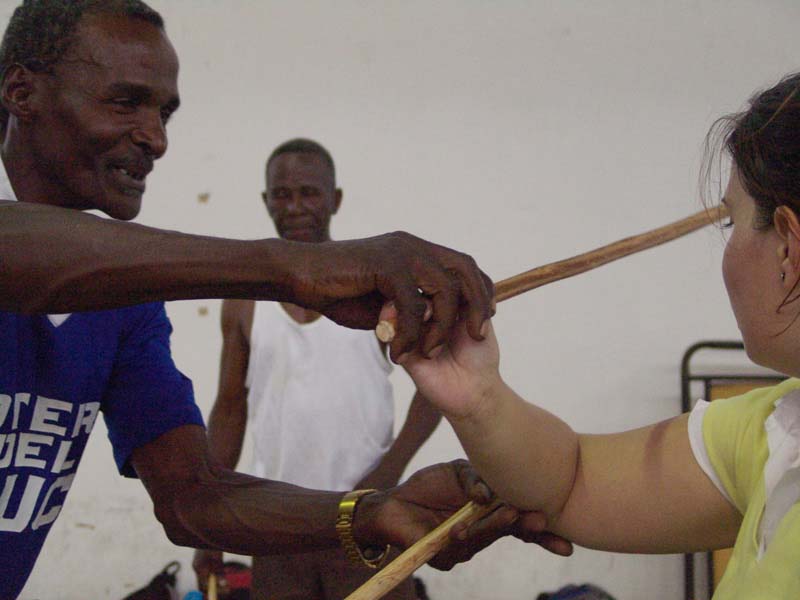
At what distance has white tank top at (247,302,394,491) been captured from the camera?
188 cm

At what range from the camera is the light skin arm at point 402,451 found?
1.84 metres

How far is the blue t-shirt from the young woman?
0.40m

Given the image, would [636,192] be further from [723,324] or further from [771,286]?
[771,286]

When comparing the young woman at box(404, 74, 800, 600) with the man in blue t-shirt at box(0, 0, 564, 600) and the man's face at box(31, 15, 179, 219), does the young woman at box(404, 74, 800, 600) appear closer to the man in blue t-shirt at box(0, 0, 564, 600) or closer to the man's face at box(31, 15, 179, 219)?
the man in blue t-shirt at box(0, 0, 564, 600)

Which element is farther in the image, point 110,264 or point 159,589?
point 159,589

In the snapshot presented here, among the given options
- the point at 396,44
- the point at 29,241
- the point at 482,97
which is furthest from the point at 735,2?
A: the point at 29,241

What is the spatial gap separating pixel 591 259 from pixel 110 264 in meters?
0.61

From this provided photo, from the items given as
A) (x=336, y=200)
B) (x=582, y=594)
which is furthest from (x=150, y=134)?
(x=582, y=594)

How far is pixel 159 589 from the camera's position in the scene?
2.60 meters

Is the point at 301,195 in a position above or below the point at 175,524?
above

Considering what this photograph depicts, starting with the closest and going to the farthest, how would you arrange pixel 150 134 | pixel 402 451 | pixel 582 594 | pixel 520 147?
pixel 150 134
pixel 402 451
pixel 582 594
pixel 520 147

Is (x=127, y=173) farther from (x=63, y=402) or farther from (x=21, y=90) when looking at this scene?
(x=63, y=402)

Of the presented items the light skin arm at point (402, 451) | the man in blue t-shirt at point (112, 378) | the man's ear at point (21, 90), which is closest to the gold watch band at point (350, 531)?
the man in blue t-shirt at point (112, 378)

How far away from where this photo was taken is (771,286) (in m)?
0.81
